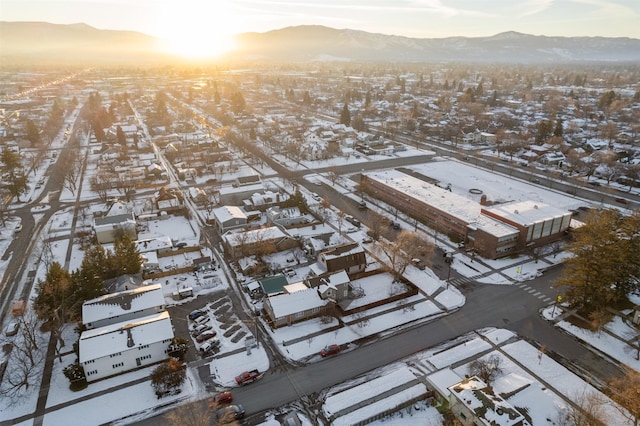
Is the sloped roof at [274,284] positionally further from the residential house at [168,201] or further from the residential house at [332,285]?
the residential house at [168,201]

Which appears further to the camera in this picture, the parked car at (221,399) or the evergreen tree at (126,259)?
the evergreen tree at (126,259)

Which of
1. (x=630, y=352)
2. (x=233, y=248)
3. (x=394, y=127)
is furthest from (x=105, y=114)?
(x=630, y=352)

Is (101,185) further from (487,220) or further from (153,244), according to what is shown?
(487,220)

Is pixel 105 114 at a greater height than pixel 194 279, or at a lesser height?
greater

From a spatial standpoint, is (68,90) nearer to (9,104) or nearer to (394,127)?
(9,104)

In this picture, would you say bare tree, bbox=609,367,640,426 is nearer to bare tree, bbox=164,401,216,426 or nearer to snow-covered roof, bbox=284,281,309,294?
snow-covered roof, bbox=284,281,309,294

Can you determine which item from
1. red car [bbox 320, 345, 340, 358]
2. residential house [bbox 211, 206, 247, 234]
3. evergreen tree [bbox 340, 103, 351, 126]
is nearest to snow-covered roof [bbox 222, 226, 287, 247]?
residential house [bbox 211, 206, 247, 234]

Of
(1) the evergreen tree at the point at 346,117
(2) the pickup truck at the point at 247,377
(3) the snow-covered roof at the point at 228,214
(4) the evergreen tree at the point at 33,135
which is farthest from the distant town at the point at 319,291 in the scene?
(1) the evergreen tree at the point at 346,117
